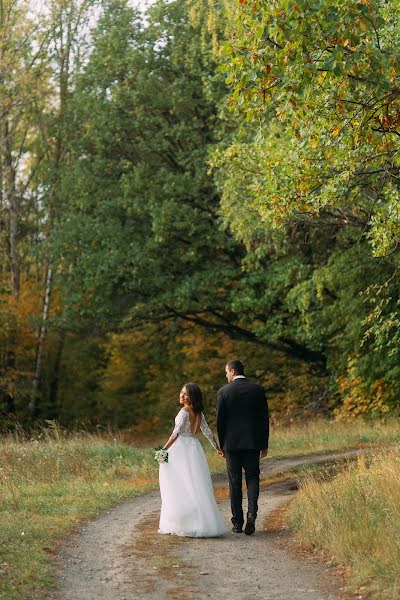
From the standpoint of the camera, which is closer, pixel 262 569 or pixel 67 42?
pixel 262 569

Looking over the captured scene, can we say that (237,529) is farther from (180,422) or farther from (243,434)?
(180,422)

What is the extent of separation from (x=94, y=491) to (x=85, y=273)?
1771 centimetres

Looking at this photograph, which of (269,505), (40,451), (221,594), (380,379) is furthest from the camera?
(380,379)

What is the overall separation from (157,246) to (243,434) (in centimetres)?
1912

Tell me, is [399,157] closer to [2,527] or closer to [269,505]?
[269,505]

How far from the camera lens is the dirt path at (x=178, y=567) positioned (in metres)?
8.16

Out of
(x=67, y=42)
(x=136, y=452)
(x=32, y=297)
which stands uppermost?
(x=67, y=42)

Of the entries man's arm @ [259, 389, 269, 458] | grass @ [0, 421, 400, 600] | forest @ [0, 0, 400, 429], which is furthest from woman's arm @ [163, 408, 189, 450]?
forest @ [0, 0, 400, 429]

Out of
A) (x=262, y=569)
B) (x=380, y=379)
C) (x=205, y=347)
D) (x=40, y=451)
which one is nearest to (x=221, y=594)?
(x=262, y=569)

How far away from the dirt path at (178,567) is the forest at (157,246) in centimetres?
614

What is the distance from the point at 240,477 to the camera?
11188 mm

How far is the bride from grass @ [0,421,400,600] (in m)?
1.32

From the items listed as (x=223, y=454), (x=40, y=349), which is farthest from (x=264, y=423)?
(x=40, y=349)

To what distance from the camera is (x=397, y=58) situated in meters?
10.7
